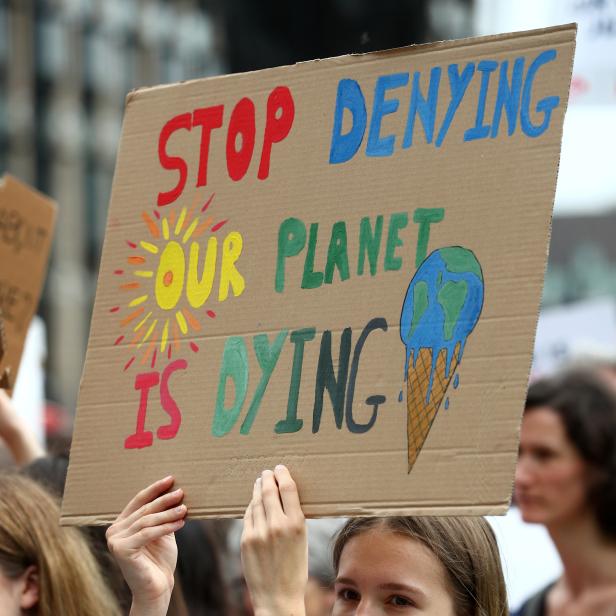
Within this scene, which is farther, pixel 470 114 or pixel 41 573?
pixel 41 573

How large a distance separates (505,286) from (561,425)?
186 centimetres

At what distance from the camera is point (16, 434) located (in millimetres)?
4250

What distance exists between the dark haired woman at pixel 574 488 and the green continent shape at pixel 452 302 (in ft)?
5.84

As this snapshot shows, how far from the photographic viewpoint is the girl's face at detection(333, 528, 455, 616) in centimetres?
290

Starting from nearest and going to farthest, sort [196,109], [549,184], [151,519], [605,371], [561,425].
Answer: [549,184] → [151,519] → [196,109] → [561,425] → [605,371]

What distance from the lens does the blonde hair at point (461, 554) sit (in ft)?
9.88

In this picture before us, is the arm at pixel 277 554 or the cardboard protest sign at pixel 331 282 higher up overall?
the cardboard protest sign at pixel 331 282

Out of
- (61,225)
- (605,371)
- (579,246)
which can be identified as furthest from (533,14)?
(61,225)

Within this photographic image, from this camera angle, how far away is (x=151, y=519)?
2791mm

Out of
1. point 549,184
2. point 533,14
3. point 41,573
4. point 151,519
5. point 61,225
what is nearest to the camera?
point 549,184

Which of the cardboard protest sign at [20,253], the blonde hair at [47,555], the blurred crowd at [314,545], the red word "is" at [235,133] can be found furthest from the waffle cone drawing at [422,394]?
the cardboard protest sign at [20,253]

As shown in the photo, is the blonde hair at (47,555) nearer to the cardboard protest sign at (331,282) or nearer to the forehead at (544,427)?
the cardboard protest sign at (331,282)

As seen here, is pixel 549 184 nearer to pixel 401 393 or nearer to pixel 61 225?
pixel 401 393

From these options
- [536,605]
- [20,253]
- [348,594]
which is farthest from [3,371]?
[536,605]
